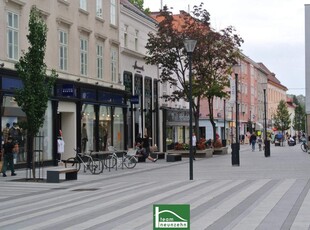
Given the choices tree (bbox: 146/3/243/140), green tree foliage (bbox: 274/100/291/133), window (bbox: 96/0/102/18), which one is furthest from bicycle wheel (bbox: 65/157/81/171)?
green tree foliage (bbox: 274/100/291/133)

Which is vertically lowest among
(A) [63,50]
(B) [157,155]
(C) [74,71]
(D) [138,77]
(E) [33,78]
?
(B) [157,155]

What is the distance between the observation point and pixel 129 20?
42.1 meters

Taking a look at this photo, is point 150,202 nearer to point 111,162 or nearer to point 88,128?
point 111,162

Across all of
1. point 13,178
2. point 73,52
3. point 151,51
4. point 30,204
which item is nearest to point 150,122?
point 151,51

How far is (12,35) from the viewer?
25.8 m

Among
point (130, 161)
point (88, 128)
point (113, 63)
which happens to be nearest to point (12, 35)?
point (130, 161)

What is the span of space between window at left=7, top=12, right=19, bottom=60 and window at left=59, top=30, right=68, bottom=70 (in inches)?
174

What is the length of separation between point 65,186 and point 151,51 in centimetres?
2501

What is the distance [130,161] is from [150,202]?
14.5m

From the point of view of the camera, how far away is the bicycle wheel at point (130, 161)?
1107 inches

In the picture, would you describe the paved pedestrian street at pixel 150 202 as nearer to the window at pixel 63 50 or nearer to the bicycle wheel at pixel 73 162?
the bicycle wheel at pixel 73 162

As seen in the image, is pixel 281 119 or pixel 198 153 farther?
pixel 281 119

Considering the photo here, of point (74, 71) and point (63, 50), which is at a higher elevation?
point (63, 50)

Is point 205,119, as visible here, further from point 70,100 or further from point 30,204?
point 30,204
